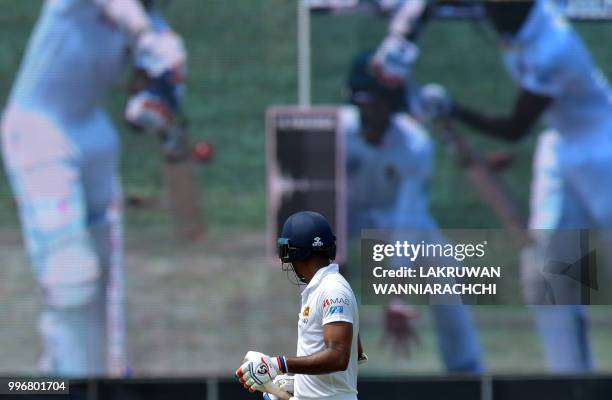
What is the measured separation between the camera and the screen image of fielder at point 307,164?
10461 mm

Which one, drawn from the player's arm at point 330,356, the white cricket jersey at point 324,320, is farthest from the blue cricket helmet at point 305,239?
the player's arm at point 330,356

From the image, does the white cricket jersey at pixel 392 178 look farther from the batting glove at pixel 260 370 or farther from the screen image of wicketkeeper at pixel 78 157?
the batting glove at pixel 260 370

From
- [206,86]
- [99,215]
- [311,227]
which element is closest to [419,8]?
[206,86]

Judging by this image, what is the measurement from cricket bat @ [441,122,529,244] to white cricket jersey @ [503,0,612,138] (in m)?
0.69

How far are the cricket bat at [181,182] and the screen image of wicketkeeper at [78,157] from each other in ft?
0.69

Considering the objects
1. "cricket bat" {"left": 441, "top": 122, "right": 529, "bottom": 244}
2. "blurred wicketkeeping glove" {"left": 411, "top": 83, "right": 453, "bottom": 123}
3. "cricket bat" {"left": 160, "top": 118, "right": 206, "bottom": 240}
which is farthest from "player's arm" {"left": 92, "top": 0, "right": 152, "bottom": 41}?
"cricket bat" {"left": 441, "top": 122, "right": 529, "bottom": 244}

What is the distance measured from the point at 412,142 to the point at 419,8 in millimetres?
1149

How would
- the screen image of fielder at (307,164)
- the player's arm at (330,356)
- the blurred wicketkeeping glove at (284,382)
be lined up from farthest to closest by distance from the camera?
the screen image of fielder at (307,164) < the blurred wicketkeeping glove at (284,382) < the player's arm at (330,356)

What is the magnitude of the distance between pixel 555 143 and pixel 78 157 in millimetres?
4151

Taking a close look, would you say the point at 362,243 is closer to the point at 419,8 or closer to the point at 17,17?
the point at 419,8

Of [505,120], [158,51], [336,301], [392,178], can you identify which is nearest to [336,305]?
[336,301]

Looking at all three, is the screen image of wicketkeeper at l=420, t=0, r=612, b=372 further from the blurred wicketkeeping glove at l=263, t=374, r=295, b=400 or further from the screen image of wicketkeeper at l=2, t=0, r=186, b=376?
the blurred wicketkeeping glove at l=263, t=374, r=295, b=400

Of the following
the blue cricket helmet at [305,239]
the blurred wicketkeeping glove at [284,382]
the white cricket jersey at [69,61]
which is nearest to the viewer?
the blue cricket helmet at [305,239]

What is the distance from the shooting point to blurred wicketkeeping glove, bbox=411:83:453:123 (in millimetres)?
10570
